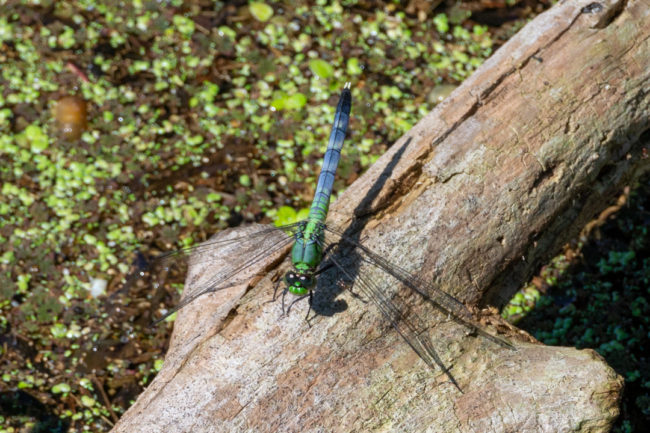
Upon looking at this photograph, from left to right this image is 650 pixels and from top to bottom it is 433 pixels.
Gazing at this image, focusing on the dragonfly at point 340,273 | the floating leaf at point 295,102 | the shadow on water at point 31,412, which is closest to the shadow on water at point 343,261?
the dragonfly at point 340,273

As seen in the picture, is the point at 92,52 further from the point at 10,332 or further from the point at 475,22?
the point at 475,22

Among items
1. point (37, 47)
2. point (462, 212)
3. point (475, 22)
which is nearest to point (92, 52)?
point (37, 47)

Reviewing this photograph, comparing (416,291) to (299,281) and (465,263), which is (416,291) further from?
(299,281)

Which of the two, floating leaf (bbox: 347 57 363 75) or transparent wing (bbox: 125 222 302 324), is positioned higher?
transparent wing (bbox: 125 222 302 324)

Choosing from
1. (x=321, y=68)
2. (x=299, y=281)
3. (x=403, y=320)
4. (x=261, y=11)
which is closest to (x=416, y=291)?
(x=403, y=320)

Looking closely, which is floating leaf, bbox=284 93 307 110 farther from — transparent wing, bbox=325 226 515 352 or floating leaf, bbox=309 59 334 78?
transparent wing, bbox=325 226 515 352

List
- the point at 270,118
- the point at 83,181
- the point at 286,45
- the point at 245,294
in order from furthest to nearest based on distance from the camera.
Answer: the point at 286,45 → the point at 270,118 → the point at 83,181 → the point at 245,294

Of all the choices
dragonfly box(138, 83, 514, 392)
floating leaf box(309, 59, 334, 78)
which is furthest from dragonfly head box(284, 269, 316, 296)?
floating leaf box(309, 59, 334, 78)
